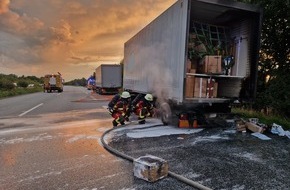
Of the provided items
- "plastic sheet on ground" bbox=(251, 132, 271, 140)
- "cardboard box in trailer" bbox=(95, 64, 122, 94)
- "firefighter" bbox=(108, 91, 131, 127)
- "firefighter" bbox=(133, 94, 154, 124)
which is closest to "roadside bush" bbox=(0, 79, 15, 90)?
"cardboard box in trailer" bbox=(95, 64, 122, 94)

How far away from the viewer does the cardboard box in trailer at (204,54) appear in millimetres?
6965

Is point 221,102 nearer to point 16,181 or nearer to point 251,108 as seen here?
point 251,108

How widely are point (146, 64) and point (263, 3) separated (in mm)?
5313

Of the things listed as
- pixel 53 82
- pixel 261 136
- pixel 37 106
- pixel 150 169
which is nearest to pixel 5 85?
pixel 53 82

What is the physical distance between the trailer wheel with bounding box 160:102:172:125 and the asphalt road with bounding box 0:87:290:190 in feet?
1.68

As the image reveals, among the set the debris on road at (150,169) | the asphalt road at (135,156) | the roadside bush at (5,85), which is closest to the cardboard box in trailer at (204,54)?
the asphalt road at (135,156)

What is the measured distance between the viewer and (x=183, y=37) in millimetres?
Answer: 6645

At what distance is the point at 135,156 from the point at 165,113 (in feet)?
11.5

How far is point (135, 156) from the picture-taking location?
5.09m

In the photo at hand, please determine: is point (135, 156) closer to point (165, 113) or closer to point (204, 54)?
point (165, 113)

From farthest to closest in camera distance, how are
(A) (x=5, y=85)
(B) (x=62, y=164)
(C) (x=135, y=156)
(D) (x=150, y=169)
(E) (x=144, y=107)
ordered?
(A) (x=5, y=85), (E) (x=144, y=107), (C) (x=135, y=156), (B) (x=62, y=164), (D) (x=150, y=169)

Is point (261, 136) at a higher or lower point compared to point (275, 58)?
lower

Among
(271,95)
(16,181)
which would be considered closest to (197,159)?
(16,181)

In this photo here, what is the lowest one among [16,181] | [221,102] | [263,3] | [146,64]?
[16,181]
